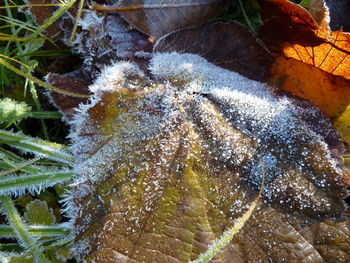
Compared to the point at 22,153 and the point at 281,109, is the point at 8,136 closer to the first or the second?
the point at 22,153

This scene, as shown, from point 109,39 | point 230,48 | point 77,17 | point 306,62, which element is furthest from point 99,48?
point 306,62

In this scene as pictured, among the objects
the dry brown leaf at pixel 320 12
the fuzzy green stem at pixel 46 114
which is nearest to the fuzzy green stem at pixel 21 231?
the fuzzy green stem at pixel 46 114

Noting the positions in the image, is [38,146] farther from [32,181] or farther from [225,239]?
[225,239]

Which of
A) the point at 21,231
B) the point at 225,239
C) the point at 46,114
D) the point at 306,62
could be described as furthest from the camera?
the point at 46,114

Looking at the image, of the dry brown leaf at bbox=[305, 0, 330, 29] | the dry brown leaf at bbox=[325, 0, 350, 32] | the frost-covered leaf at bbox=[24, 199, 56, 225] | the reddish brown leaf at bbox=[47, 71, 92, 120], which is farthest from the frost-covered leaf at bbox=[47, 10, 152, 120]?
the dry brown leaf at bbox=[325, 0, 350, 32]

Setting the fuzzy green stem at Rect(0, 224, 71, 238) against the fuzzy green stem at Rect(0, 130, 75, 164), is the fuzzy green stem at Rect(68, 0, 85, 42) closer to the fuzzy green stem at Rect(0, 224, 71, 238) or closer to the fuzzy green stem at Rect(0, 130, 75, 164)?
the fuzzy green stem at Rect(0, 130, 75, 164)
